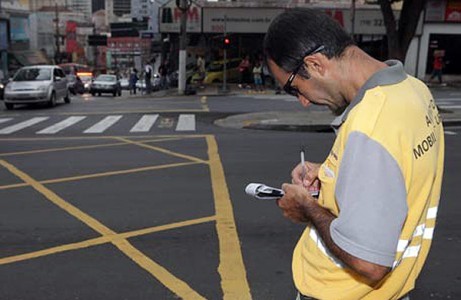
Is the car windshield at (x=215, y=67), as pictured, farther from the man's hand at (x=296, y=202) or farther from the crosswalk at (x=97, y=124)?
the man's hand at (x=296, y=202)

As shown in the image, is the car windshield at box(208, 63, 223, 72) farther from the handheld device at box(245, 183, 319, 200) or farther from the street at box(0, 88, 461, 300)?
the handheld device at box(245, 183, 319, 200)

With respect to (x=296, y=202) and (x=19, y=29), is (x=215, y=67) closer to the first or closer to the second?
(x=19, y=29)

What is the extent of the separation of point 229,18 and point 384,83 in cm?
3175

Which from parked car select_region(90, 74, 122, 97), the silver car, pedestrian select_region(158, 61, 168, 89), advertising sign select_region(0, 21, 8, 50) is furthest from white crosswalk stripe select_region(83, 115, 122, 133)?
advertising sign select_region(0, 21, 8, 50)

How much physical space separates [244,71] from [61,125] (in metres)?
18.3

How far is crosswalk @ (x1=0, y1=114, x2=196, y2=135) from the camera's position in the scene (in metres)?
14.1

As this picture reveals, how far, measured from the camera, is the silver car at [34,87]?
20.5 m

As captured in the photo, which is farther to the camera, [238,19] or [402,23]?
[238,19]

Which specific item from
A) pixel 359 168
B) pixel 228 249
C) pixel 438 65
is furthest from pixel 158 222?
pixel 438 65

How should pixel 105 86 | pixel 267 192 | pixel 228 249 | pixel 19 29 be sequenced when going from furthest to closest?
pixel 19 29
pixel 105 86
pixel 228 249
pixel 267 192

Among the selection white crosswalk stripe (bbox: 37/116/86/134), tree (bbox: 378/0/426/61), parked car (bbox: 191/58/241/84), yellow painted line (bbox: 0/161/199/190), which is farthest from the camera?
parked car (bbox: 191/58/241/84)

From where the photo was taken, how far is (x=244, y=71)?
32188 mm

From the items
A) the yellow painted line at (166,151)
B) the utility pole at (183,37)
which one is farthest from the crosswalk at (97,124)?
the utility pole at (183,37)

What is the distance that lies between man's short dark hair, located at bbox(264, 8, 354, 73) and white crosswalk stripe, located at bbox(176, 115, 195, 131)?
40.5ft
